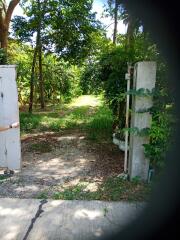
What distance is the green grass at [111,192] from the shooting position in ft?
12.8

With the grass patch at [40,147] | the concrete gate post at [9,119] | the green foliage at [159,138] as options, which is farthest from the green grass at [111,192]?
the grass patch at [40,147]

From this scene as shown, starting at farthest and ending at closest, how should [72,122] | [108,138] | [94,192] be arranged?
[72,122]
[108,138]
[94,192]

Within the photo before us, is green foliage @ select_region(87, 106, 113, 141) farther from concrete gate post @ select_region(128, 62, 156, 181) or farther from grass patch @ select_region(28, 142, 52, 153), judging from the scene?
concrete gate post @ select_region(128, 62, 156, 181)

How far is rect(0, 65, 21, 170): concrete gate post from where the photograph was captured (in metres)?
4.63

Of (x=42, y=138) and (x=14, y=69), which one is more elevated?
(x=14, y=69)

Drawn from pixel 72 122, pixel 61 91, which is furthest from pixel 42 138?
pixel 61 91

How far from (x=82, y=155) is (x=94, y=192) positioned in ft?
6.78

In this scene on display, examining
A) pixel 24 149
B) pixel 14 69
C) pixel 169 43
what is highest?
pixel 169 43

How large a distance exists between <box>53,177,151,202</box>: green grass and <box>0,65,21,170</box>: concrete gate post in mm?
Answer: 1210

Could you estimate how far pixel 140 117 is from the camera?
4.34 m

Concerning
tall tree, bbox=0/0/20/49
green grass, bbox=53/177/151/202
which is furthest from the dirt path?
tall tree, bbox=0/0/20/49

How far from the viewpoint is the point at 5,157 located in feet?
16.1

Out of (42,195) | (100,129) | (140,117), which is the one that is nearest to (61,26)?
(100,129)

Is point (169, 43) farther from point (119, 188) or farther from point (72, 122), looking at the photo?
point (72, 122)
